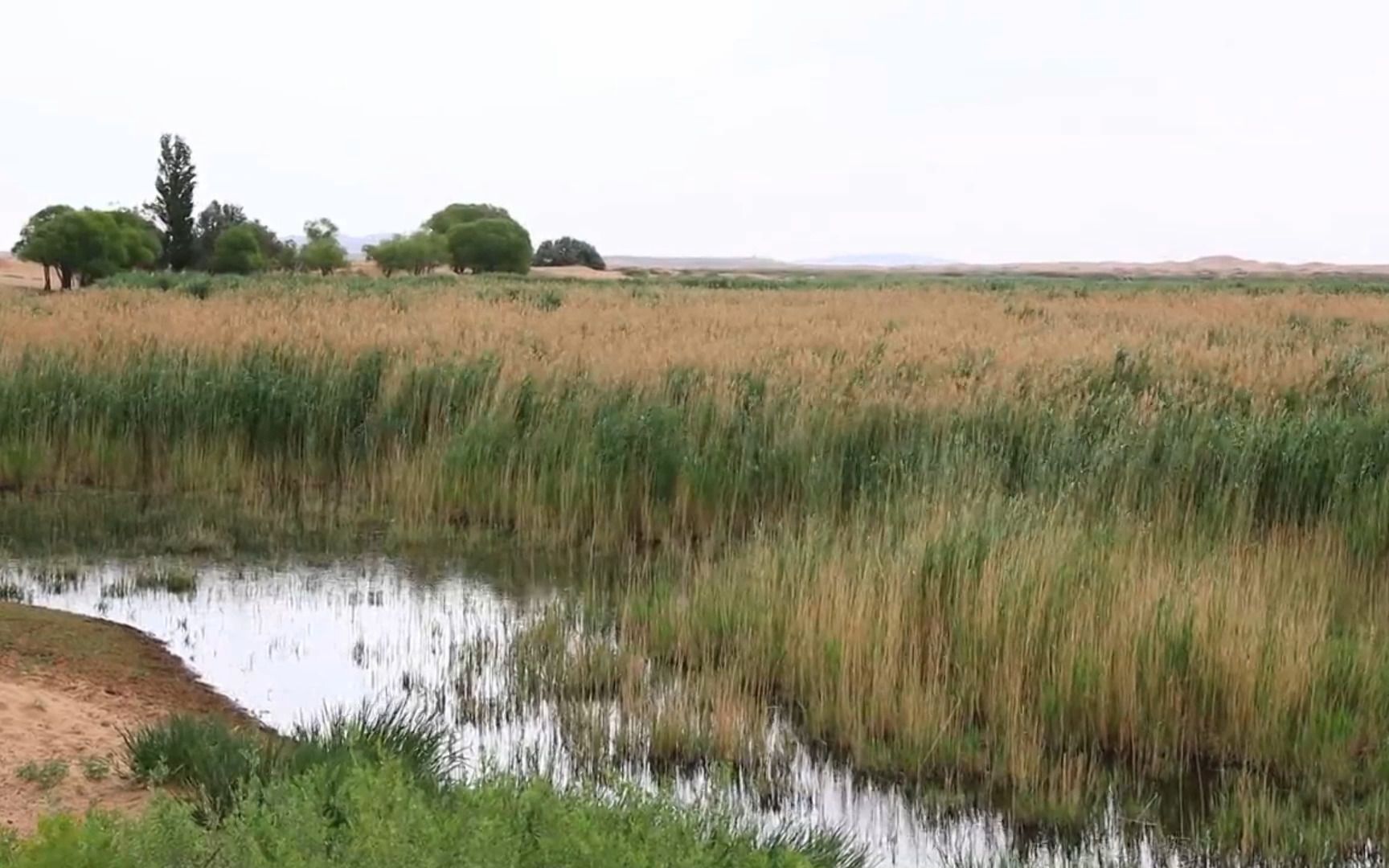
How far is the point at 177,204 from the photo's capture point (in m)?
79.1

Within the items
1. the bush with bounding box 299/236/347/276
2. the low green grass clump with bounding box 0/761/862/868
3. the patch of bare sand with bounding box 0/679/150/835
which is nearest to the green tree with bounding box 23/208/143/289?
the bush with bounding box 299/236/347/276

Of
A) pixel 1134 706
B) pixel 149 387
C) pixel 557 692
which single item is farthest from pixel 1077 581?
pixel 149 387

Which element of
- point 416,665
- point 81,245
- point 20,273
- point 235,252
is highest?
point 81,245

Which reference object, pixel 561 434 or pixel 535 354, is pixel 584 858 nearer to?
pixel 561 434

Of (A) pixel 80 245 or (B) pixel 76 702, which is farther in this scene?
(A) pixel 80 245

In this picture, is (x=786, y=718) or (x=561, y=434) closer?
(x=786, y=718)

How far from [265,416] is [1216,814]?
9.48m

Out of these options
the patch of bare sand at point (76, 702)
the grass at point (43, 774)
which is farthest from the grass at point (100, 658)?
the grass at point (43, 774)

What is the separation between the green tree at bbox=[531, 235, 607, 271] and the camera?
128 meters

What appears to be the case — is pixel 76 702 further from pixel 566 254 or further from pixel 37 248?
pixel 566 254

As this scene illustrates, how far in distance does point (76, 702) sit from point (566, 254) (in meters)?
126

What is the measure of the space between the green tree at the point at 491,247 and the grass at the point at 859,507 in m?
75.8

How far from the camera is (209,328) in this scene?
1468cm

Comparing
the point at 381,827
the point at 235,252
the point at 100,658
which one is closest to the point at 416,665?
the point at 100,658
